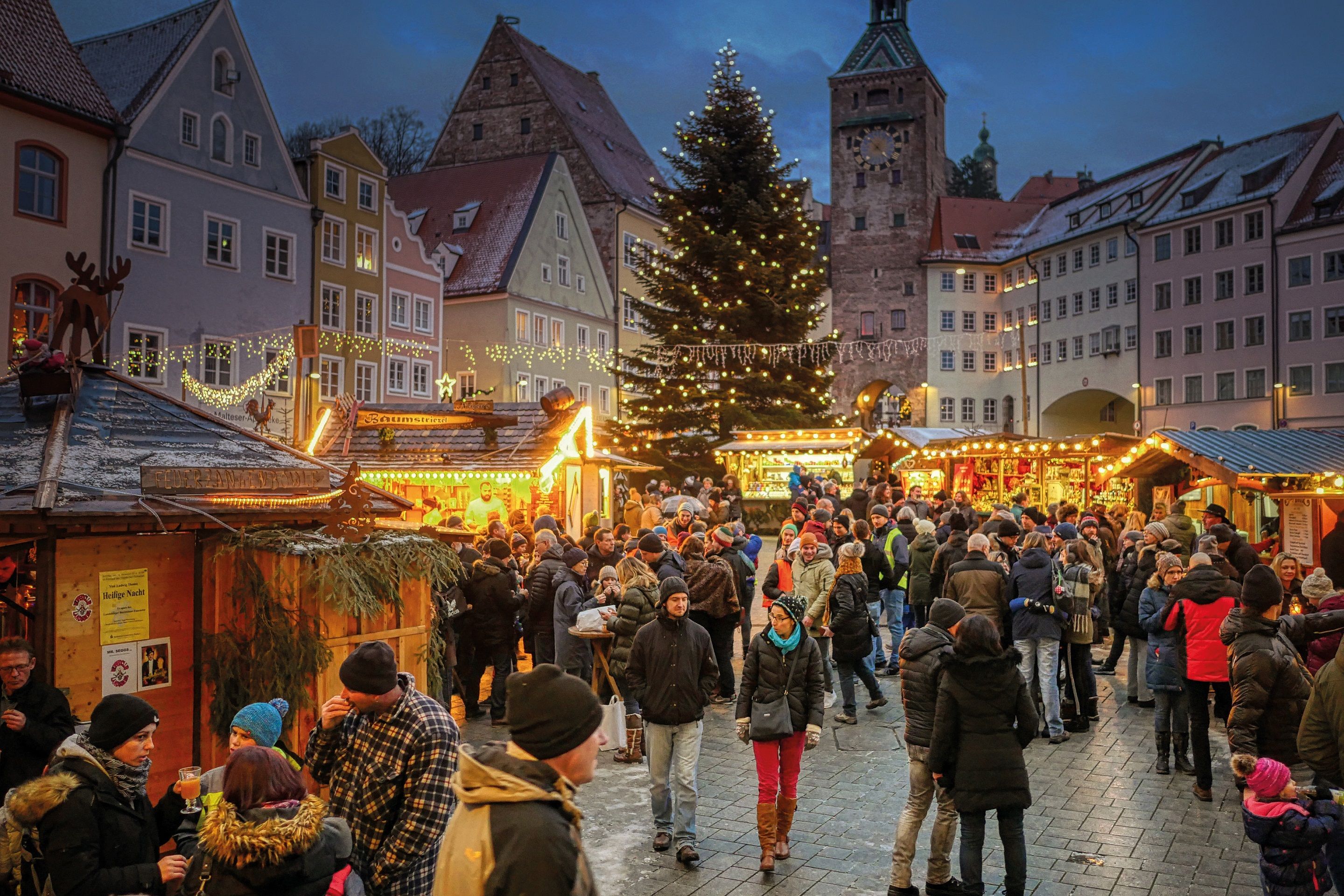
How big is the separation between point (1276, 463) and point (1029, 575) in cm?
867

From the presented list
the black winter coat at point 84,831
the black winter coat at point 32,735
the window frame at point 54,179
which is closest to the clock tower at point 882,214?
the window frame at point 54,179

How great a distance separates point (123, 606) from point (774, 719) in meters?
4.04

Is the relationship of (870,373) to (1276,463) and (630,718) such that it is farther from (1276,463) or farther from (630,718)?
(630,718)

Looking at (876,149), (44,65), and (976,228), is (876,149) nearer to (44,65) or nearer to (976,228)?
(976,228)

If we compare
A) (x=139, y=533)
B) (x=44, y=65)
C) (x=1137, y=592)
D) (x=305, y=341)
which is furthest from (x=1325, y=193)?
(x=139, y=533)

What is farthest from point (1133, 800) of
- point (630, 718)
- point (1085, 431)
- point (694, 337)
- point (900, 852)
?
point (1085, 431)

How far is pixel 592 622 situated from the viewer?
9.59 metres

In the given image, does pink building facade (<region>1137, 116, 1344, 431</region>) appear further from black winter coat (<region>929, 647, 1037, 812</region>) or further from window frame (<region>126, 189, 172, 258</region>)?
black winter coat (<region>929, 647, 1037, 812</region>)

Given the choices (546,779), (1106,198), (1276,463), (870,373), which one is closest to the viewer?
(546,779)

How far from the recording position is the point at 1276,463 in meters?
15.7

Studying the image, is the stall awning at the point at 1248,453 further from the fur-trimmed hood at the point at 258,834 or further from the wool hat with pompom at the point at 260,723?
the fur-trimmed hood at the point at 258,834

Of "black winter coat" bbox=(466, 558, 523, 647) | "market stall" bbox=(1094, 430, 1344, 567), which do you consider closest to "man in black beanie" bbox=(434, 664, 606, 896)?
"black winter coat" bbox=(466, 558, 523, 647)

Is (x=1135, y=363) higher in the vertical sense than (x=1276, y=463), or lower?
higher

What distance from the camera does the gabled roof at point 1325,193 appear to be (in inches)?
1695
